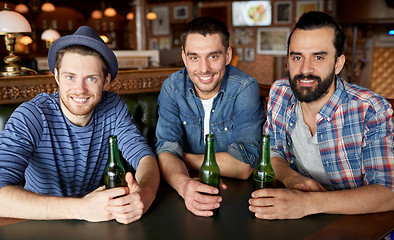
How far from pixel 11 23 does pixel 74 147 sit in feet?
5.73

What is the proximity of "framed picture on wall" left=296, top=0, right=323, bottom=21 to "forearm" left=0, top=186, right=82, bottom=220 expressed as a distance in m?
7.81

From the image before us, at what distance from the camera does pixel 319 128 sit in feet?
4.89

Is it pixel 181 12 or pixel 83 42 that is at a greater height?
pixel 181 12

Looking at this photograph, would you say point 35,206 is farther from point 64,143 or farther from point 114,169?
point 64,143

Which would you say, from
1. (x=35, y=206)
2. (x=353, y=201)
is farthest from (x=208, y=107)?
(x=35, y=206)

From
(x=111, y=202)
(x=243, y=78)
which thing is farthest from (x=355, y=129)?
(x=111, y=202)

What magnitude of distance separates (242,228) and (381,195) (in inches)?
20.8

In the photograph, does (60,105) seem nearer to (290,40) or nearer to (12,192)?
(12,192)

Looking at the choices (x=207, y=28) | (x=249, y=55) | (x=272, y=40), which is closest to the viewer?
(x=207, y=28)

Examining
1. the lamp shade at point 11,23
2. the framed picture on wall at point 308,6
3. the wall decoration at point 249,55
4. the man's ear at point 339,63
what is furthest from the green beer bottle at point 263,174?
the wall decoration at point 249,55

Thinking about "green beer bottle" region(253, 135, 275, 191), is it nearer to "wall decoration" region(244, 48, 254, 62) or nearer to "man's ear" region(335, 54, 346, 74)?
"man's ear" region(335, 54, 346, 74)

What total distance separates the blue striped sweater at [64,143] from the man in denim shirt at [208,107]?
0.70 ft

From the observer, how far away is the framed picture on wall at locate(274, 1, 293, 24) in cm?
828

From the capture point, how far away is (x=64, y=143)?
151 cm
